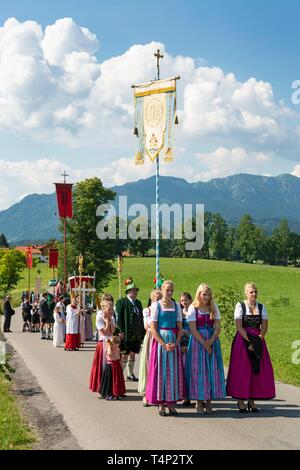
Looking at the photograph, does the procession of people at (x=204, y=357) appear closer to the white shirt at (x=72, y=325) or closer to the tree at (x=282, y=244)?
the white shirt at (x=72, y=325)

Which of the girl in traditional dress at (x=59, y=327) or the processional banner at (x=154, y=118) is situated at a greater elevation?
the processional banner at (x=154, y=118)

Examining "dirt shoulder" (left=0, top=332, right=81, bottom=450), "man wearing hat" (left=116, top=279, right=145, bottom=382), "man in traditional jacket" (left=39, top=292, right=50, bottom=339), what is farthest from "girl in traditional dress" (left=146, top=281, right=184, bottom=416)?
"man in traditional jacket" (left=39, top=292, right=50, bottom=339)

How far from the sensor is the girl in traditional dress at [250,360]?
9.36 m

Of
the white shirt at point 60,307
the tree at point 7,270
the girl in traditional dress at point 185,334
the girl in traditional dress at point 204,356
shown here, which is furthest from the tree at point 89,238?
the girl in traditional dress at point 204,356

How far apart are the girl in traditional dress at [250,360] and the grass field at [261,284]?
337 cm

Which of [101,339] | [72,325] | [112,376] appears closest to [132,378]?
[101,339]

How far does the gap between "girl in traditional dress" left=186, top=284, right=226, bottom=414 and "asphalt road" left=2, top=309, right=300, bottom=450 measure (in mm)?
310

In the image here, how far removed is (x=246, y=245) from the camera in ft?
446

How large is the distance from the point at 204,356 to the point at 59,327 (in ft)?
40.4

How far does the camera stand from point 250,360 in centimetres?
938

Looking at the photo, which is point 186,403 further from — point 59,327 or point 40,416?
point 59,327

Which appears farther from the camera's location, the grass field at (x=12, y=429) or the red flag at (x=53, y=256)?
the red flag at (x=53, y=256)

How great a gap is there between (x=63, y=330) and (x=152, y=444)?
556 inches

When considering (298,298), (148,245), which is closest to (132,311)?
(298,298)
